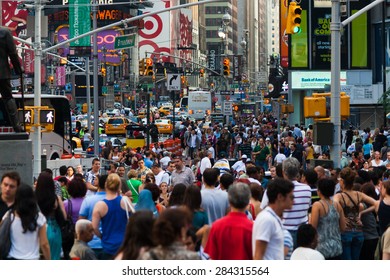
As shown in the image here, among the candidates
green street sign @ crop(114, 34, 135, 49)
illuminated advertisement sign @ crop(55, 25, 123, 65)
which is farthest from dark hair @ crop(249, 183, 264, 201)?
illuminated advertisement sign @ crop(55, 25, 123, 65)

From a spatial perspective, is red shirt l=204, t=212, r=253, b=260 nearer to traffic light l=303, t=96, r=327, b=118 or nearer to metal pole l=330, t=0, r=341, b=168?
traffic light l=303, t=96, r=327, b=118

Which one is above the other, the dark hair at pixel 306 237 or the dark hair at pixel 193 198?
the dark hair at pixel 193 198

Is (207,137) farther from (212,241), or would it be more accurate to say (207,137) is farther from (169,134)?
(212,241)

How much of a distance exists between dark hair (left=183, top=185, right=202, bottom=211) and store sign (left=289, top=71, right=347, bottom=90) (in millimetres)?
64791

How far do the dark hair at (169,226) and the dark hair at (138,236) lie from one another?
0.63 ft

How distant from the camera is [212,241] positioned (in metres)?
9.61

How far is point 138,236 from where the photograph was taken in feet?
26.6

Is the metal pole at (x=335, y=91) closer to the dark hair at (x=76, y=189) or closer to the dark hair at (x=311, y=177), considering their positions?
the dark hair at (x=311, y=177)

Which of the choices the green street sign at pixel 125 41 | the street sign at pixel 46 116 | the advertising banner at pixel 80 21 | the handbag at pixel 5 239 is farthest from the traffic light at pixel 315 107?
the advertising banner at pixel 80 21

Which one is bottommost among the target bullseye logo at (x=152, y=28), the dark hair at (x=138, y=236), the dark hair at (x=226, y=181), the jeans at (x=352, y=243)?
the jeans at (x=352, y=243)

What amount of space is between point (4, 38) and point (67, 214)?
4592mm

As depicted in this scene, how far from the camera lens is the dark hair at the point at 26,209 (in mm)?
10109

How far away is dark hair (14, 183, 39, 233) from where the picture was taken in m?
10.1

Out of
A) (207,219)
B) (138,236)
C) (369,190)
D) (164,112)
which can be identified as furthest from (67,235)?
(164,112)
